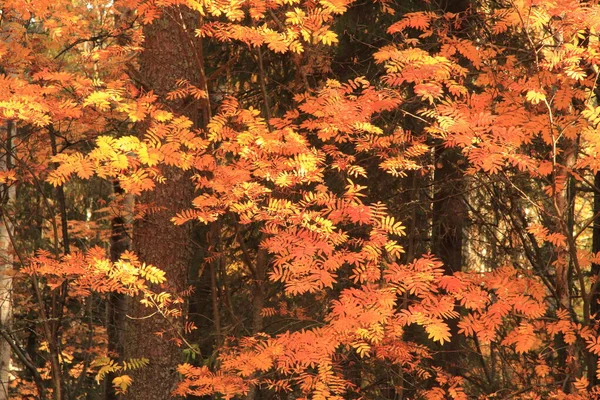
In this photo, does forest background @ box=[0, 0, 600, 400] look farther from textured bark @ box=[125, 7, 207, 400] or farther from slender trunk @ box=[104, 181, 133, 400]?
slender trunk @ box=[104, 181, 133, 400]

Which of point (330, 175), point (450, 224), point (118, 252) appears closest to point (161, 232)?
point (330, 175)

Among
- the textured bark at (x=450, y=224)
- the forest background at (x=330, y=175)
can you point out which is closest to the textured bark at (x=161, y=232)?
the forest background at (x=330, y=175)

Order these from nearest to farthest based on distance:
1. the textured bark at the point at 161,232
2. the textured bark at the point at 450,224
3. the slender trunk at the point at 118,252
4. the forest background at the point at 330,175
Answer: the forest background at the point at 330,175
the textured bark at the point at 161,232
the textured bark at the point at 450,224
the slender trunk at the point at 118,252

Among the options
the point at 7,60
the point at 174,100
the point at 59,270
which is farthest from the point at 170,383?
the point at 7,60

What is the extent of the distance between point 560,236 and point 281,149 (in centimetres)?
223

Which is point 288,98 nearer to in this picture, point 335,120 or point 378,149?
point 378,149

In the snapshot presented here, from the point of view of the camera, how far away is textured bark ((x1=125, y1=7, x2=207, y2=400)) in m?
6.95

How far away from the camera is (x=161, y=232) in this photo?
22.9 ft

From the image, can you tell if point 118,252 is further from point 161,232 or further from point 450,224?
point 450,224

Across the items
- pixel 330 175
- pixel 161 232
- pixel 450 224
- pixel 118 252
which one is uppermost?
pixel 330 175

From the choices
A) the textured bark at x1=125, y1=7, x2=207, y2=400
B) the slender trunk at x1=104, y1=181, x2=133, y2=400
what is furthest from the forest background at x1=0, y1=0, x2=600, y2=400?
the slender trunk at x1=104, y1=181, x2=133, y2=400

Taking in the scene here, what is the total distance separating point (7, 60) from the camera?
7.43 metres

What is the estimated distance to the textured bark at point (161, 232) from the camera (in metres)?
6.95

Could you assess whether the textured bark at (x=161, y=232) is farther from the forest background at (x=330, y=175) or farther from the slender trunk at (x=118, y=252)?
the slender trunk at (x=118, y=252)
